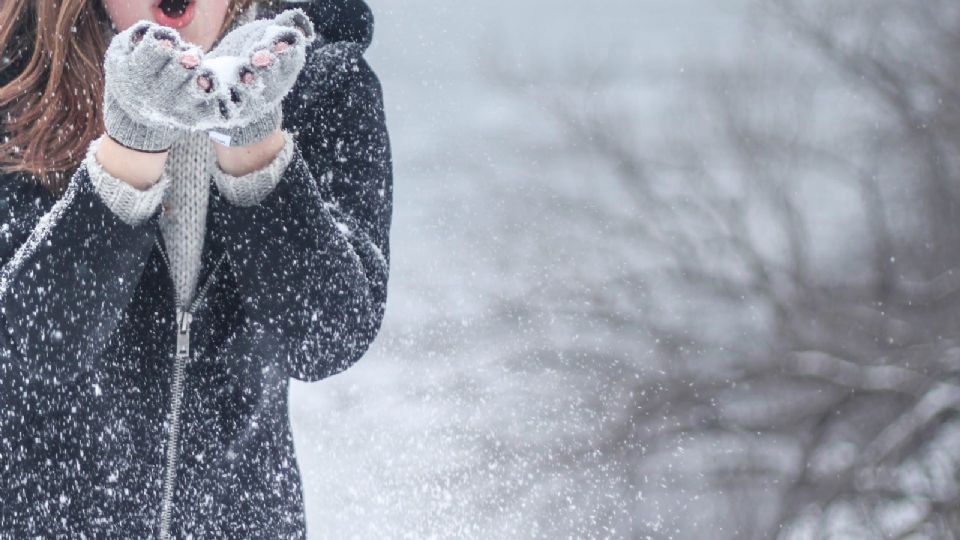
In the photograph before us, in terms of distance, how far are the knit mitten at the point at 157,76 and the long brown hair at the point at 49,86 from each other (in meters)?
0.13

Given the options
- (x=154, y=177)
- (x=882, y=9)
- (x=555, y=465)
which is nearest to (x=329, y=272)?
(x=154, y=177)

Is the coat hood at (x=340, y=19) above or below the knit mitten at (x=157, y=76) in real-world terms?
below

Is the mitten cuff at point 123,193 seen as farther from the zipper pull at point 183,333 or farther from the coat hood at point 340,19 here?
the coat hood at point 340,19

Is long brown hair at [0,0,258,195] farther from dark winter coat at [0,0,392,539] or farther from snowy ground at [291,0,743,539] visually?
snowy ground at [291,0,743,539]

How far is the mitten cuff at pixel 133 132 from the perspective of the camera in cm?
84

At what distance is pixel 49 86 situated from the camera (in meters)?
0.94

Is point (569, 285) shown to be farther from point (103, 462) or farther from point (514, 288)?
point (103, 462)

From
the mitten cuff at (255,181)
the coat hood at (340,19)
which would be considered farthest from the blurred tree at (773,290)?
the mitten cuff at (255,181)

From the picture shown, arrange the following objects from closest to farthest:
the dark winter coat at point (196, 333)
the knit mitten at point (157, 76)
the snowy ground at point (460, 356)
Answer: the knit mitten at point (157, 76), the dark winter coat at point (196, 333), the snowy ground at point (460, 356)

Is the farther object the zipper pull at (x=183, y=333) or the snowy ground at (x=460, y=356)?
the snowy ground at (x=460, y=356)

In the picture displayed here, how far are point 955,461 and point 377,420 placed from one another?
4.03 meters

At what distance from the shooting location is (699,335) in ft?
35.3

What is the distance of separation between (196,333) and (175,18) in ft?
0.77

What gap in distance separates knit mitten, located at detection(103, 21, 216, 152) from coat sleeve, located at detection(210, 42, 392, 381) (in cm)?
13
